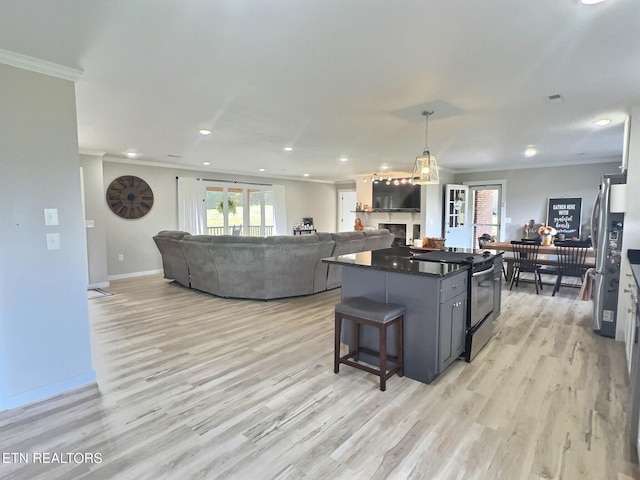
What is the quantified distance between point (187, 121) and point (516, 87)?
11.1 ft

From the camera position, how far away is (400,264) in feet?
9.27

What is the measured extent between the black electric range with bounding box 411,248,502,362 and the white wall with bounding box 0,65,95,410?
2.82 metres

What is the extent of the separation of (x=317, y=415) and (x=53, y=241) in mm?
2237

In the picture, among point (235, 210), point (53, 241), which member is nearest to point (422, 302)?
point (53, 241)

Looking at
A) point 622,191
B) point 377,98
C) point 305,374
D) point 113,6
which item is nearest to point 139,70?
point 113,6

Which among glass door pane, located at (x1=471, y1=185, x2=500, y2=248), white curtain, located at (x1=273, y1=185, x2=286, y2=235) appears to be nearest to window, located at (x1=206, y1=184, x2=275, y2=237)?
white curtain, located at (x1=273, y1=185, x2=286, y2=235)

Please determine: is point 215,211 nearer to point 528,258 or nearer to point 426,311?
point 528,258

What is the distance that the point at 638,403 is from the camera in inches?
71.1

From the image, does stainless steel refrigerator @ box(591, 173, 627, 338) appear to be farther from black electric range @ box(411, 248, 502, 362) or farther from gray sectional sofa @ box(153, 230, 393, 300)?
gray sectional sofa @ box(153, 230, 393, 300)

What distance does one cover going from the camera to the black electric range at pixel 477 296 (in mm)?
2977

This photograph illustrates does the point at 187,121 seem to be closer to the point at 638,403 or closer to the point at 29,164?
the point at 29,164

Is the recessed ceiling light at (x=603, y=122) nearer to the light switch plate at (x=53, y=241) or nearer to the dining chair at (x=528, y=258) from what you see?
the dining chair at (x=528, y=258)

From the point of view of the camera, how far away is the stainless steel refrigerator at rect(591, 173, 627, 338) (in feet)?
11.5

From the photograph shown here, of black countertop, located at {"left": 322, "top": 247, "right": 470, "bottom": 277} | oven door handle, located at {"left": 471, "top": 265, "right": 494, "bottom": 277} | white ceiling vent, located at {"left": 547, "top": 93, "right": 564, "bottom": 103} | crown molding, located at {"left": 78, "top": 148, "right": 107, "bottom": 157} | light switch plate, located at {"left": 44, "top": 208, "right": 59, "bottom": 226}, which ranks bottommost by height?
oven door handle, located at {"left": 471, "top": 265, "right": 494, "bottom": 277}
